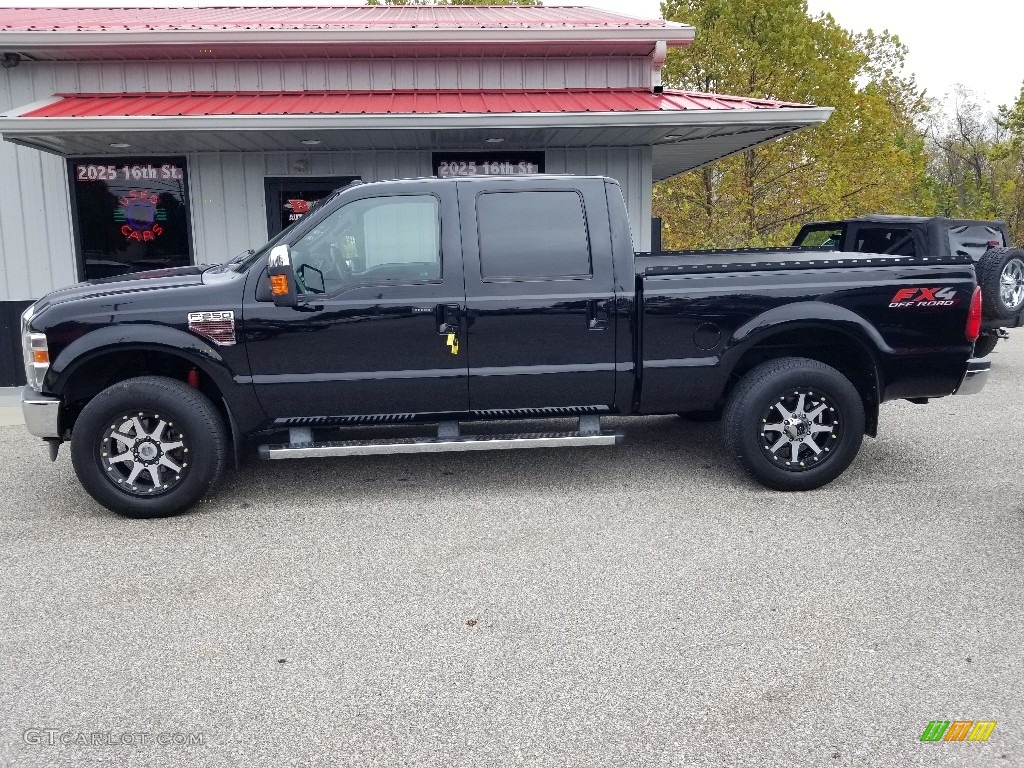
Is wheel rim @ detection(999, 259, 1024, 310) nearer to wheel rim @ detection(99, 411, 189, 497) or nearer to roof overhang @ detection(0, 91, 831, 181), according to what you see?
roof overhang @ detection(0, 91, 831, 181)

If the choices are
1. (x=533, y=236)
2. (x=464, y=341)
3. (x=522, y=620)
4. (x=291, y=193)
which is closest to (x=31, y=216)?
(x=291, y=193)

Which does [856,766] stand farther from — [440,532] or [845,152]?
[845,152]

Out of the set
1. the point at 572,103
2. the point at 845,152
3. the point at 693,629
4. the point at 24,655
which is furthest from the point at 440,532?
the point at 845,152

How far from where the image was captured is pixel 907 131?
35.3m

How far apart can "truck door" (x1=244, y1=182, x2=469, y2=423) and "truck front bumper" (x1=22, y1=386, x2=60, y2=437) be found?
3.97 feet

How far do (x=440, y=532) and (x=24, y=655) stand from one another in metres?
2.18

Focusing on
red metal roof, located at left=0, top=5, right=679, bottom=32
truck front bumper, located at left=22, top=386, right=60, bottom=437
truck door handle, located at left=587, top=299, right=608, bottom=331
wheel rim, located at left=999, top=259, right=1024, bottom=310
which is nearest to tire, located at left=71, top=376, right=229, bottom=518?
truck front bumper, located at left=22, top=386, right=60, bottom=437

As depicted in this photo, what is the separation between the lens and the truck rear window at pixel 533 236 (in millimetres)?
5359

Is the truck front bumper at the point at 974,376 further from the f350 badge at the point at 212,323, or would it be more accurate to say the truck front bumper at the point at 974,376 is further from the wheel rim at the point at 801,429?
the f350 badge at the point at 212,323

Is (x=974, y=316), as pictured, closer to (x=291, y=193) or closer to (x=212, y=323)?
(x=212, y=323)

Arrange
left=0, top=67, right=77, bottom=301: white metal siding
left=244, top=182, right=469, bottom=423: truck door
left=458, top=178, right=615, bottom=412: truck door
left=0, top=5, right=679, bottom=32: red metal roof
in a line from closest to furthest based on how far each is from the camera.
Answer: left=244, top=182, right=469, bottom=423: truck door
left=458, top=178, right=615, bottom=412: truck door
left=0, top=5, right=679, bottom=32: red metal roof
left=0, top=67, right=77, bottom=301: white metal siding

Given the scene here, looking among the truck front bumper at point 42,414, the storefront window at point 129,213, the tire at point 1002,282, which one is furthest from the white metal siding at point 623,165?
the truck front bumper at point 42,414

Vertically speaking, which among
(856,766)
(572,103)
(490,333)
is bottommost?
(856,766)

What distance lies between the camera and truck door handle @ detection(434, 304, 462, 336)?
17.2 feet
